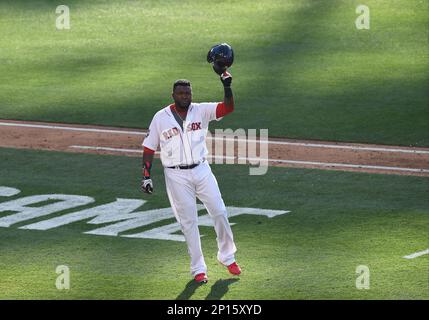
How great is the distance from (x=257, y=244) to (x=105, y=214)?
2.23m

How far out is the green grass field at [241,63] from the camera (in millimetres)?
19875

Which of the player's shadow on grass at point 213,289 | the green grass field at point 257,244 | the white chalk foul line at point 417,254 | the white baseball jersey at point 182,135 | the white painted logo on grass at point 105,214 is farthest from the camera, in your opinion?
the white painted logo on grass at point 105,214

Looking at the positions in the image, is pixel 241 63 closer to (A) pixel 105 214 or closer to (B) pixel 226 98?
(A) pixel 105 214

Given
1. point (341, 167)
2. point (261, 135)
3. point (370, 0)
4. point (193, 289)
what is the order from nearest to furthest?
point (193, 289) < point (341, 167) < point (261, 135) < point (370, 0)

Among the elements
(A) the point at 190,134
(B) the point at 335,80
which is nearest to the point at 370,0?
(B) the point at 335,80

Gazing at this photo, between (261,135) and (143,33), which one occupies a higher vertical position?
(143,33)

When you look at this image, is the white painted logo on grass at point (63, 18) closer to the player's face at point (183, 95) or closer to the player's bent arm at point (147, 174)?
the player's bent arm at point (147, 174)

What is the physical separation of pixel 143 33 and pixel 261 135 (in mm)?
7445

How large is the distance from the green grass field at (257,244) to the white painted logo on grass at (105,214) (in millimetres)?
194

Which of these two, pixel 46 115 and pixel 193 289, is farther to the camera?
pixel 46 115

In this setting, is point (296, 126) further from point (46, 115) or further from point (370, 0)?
point (370, 0)

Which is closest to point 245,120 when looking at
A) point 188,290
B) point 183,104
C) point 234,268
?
point 234,268

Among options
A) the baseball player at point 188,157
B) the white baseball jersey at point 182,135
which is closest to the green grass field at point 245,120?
the baseball player at point 188,157
